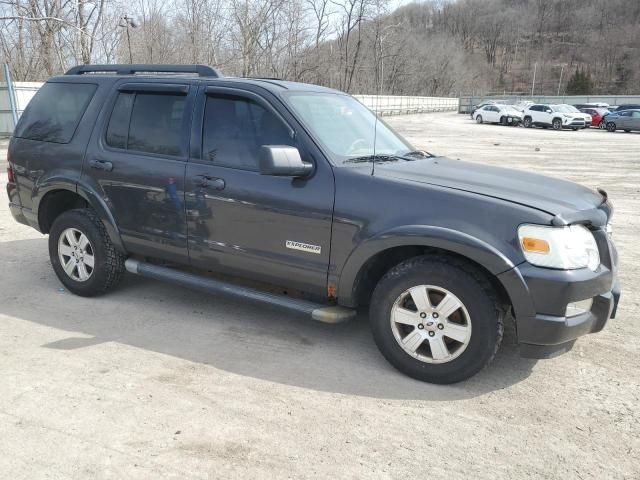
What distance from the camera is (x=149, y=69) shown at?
16.1ft

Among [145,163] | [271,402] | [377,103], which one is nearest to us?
[271,402]

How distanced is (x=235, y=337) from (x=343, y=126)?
1811 millimetres

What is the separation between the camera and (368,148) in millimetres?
4254

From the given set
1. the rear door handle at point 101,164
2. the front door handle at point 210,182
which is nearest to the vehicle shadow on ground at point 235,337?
the front door handle at point 210,182

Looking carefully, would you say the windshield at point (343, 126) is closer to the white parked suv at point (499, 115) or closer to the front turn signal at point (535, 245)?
the front turn signal at point (535, 245)

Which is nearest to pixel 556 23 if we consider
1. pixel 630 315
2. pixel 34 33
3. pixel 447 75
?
pixel 447 75

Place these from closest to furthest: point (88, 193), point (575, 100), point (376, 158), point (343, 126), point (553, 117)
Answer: point (376, 158)
point (343, 126)
point (88, 193)
point (553, 117)
point (575, 100)

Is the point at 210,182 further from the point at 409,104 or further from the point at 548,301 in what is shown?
the point at 409,104

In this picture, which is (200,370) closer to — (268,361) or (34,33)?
(268,361)

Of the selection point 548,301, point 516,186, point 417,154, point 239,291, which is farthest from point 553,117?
point 548,301

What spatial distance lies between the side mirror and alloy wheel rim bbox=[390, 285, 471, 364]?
1.07 metres

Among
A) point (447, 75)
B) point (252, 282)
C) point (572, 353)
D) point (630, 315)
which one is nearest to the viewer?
point (572, 353)

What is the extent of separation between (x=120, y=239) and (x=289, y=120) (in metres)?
1.91

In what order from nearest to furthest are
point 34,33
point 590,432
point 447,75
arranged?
1. point 590,432
2. point 34,33
3. point 447,75
